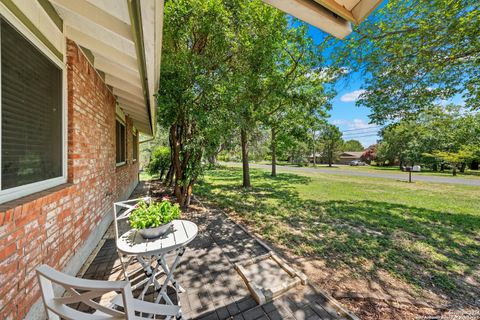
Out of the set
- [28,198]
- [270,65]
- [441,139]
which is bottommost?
[28,198]

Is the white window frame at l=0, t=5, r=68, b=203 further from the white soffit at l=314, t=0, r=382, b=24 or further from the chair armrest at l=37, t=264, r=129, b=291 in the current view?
the white soffit at l=314, t=0, r=382, b=24

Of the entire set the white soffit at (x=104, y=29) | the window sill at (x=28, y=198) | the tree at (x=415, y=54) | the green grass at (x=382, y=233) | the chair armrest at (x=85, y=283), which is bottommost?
the green grass at (x=382, y=233)

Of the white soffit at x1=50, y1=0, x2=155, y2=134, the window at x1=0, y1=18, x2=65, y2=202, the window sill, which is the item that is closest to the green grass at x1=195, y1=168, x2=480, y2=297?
the window sill

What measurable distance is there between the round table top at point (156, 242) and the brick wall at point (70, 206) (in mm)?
657

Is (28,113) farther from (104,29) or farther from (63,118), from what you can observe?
(104,29)

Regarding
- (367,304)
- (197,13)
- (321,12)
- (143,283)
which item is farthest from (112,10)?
(367,304)

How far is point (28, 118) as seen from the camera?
5.89 feet

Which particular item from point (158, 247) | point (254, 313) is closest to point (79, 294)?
point (158, 247)

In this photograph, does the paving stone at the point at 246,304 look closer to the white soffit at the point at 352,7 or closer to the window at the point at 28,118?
the window at the point at 28,118

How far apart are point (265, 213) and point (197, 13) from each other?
17.4ft

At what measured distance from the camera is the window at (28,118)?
1.52m

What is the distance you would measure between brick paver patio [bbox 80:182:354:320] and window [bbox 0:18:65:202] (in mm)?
1434

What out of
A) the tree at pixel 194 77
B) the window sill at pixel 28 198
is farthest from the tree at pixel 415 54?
the window sill at pixel 28 198

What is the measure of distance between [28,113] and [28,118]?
0.15 ft
